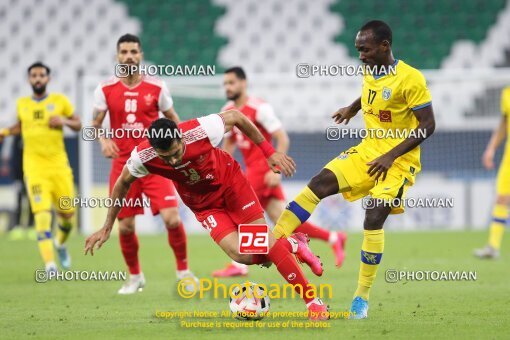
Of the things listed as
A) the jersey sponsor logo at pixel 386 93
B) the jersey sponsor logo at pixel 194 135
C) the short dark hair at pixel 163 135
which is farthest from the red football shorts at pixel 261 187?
the short dark hair at pixel 163 135

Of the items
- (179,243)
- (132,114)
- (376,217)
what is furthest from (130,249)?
(376,217)

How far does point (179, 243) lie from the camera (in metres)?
9.56

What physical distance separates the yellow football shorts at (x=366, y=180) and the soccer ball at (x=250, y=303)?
1161 mm

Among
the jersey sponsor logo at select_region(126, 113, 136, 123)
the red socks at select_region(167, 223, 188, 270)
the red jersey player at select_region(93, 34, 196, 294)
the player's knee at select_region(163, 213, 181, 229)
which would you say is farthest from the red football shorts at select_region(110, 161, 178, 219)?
the jersey sponsor logo at select_region(126, 113, 136, 123)

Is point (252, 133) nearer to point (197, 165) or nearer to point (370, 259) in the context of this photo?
point (197, 165)

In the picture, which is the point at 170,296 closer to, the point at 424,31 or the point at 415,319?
the point at 415,319

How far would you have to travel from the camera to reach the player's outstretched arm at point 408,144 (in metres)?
6.94

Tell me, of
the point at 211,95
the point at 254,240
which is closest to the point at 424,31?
the point at 211,95

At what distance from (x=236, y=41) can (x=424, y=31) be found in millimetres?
4561

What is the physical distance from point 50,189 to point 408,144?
19.4 ft

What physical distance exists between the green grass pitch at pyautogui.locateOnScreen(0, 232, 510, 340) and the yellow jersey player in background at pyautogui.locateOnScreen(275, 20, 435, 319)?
2.21 feet

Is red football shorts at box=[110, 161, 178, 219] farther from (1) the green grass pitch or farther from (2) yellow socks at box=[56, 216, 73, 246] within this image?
(2) yellow socks at box=[56, 216, 73, 246]

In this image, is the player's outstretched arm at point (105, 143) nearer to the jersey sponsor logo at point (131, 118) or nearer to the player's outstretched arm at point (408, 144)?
the jersey sponsor logo at point (131, 118)

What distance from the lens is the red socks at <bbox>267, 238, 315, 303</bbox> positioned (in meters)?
6.86
